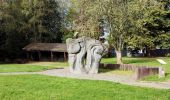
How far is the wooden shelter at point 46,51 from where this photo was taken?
52562 mm

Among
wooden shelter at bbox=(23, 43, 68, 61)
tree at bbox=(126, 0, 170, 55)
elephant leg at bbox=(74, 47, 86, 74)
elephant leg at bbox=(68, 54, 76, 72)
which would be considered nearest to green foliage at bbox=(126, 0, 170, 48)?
tree at bbox=(126, 0, 170, 55)

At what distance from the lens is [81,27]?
43312 millimetres

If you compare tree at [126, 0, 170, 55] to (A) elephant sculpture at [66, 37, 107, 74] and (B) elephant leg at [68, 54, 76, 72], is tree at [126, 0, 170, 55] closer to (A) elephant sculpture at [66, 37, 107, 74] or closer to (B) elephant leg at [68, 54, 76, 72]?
(A) elephant sculpture at [66, 37, 107, 74]

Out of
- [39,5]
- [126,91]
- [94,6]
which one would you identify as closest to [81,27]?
[94,6]

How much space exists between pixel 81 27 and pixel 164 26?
18308 mm

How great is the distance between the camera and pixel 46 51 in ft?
180

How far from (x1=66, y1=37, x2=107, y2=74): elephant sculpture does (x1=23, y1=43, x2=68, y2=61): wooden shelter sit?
23218mm

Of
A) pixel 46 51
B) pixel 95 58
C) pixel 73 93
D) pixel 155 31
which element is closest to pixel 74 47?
pixel 95 58

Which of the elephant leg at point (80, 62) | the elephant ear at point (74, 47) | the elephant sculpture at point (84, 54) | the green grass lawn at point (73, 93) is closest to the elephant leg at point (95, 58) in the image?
the elephant sculpture at point (84, 54)

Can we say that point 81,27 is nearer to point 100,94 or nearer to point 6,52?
point 6,52

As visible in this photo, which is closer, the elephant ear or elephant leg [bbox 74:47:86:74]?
elephant leg [bbox 74:47:86:74]

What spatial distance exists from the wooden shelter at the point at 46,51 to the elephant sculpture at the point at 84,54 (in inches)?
914

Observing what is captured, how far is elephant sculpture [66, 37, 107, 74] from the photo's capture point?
27312 mm

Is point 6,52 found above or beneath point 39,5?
beneath
